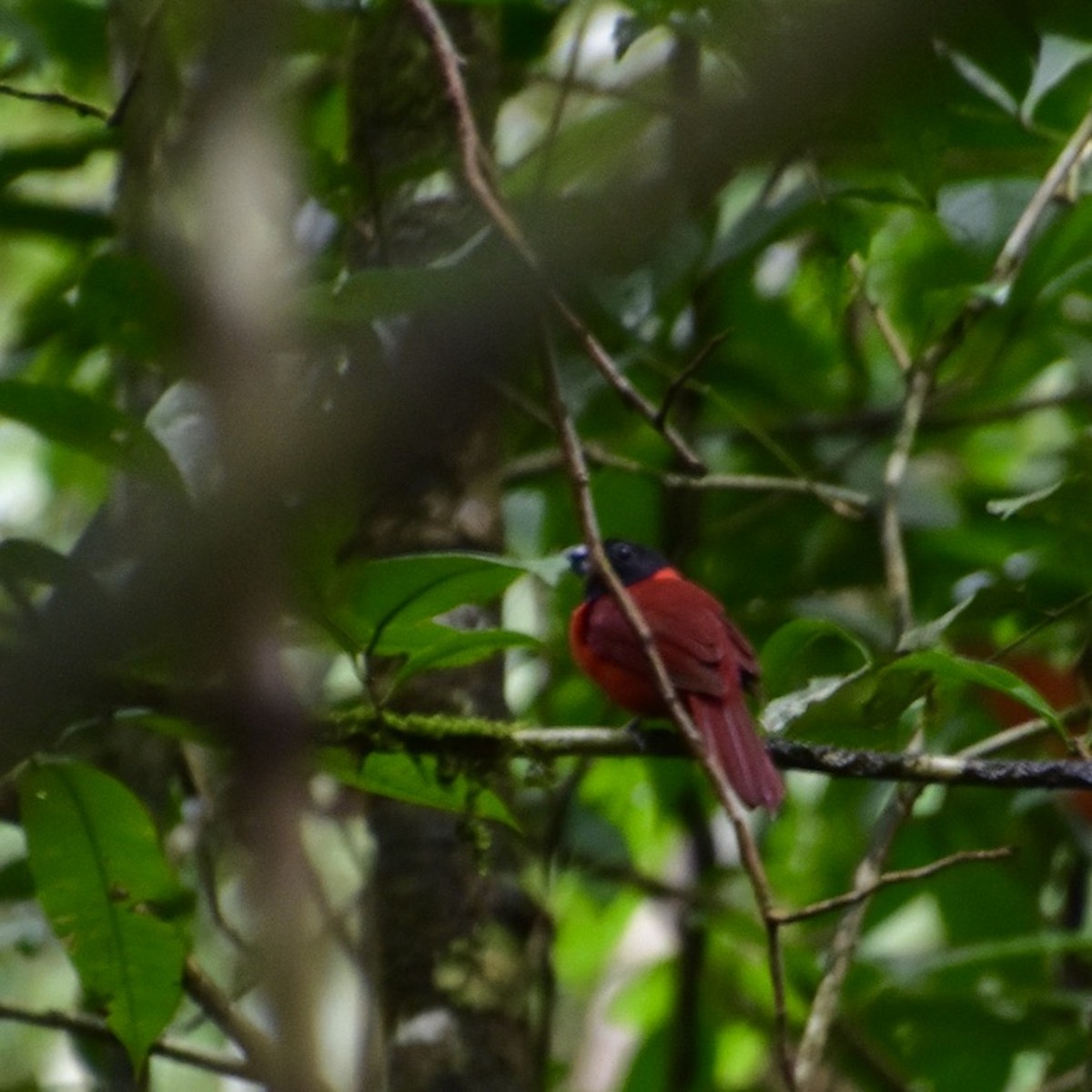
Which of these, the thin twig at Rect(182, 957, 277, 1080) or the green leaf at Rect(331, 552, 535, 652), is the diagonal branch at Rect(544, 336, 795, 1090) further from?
the thin twig at Rect(182, 957, 277, 1080)

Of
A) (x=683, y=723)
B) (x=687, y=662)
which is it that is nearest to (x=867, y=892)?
(x=683, y=723)

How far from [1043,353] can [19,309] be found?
203cm

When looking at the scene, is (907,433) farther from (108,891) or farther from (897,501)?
(108,891)

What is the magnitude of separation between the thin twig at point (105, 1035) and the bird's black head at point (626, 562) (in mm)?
1125

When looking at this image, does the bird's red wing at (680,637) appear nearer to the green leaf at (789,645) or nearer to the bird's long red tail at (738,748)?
the bird's long red tail at (738,748)

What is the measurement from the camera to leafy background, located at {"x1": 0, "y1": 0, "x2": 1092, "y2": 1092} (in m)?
0.70

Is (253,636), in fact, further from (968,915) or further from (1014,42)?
(968,915)

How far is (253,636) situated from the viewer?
2.10 ft

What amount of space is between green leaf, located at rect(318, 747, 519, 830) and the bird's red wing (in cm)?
60

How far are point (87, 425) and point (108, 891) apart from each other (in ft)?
1.70

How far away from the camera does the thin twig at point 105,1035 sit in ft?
7.50

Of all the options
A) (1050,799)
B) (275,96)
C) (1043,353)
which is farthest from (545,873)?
(275,96)

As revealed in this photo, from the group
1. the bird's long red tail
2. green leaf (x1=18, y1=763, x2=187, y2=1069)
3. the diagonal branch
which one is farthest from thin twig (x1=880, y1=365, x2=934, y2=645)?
green leaf (x1=18, y1=763, x2=187, y2=1069)

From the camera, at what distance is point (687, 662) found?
277 centimetres
